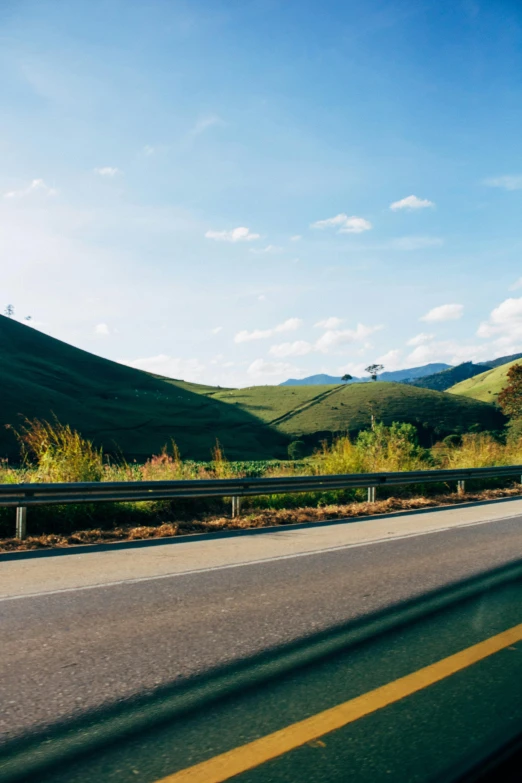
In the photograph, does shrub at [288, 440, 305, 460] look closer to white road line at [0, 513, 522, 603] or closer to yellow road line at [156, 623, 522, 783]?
white road line at [0, 513, 522, 603]

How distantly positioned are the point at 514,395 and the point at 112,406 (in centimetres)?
6365

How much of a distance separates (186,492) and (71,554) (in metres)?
3.12

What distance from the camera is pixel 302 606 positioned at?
5523 millimetres

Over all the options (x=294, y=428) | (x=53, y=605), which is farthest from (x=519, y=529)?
(x=294, y=428)

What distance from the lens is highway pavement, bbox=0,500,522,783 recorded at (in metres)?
3.04

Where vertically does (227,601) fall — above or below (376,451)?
below

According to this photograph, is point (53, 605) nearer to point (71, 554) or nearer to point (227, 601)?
point (227, 601)

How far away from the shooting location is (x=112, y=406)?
4181 inches

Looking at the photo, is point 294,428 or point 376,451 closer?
point 376,451

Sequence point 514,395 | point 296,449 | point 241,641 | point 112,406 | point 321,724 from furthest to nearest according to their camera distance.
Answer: point 112,406 → point 296,449 → point 514,395 → point 241,641 → point 321,724

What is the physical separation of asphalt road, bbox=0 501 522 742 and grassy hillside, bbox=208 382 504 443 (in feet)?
299

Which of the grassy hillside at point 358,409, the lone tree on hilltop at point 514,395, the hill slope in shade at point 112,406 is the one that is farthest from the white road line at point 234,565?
the grassy hillside at point 358,409

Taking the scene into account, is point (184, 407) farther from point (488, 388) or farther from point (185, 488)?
point (185, 488)

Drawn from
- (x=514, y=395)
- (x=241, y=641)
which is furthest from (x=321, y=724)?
(x=514, y=395)
